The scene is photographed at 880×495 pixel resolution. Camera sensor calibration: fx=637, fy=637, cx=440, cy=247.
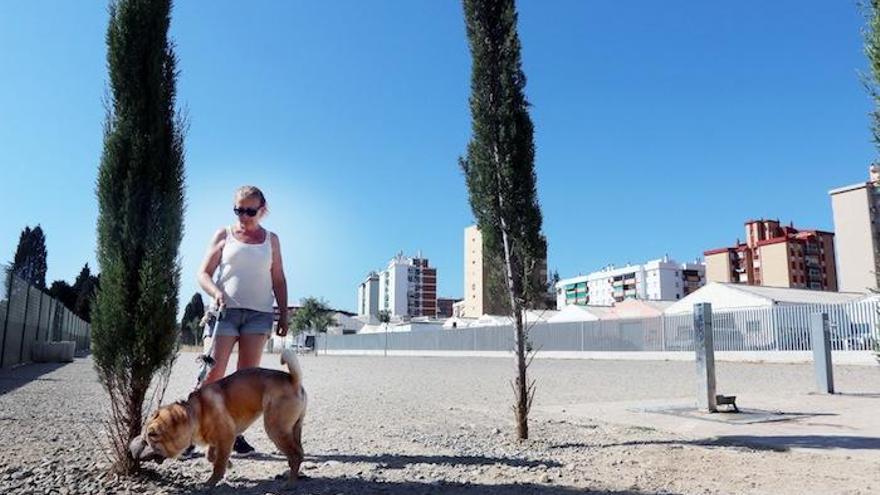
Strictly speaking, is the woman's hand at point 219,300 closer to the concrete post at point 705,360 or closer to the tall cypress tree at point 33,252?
the concrete post at point 705,360

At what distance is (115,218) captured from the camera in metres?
4.88

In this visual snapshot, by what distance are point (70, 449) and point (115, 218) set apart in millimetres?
2775

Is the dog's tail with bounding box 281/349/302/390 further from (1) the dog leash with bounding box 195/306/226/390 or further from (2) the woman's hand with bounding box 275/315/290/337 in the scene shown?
(2) the woman's hand with bounding box 275/315/290/337

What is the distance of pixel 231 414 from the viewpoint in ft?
13.9

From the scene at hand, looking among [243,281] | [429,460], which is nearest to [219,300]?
[243,281]

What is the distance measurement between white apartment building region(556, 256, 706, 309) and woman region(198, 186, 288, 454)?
141627mm

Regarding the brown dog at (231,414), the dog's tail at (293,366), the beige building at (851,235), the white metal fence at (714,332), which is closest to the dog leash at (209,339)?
the brown dog at (231,414)

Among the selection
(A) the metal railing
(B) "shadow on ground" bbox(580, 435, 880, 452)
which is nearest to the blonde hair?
(B) "shadow on ground" bbox(580, 435, 880, 452)

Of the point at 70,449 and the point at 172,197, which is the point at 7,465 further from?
the point at 172,197

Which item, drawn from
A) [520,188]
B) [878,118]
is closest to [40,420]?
[520,188]

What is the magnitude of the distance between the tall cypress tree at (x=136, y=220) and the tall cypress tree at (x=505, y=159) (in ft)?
10.6

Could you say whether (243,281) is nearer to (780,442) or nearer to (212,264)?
(212,264)

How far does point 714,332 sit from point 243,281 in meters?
27.8

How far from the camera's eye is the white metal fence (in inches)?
998
